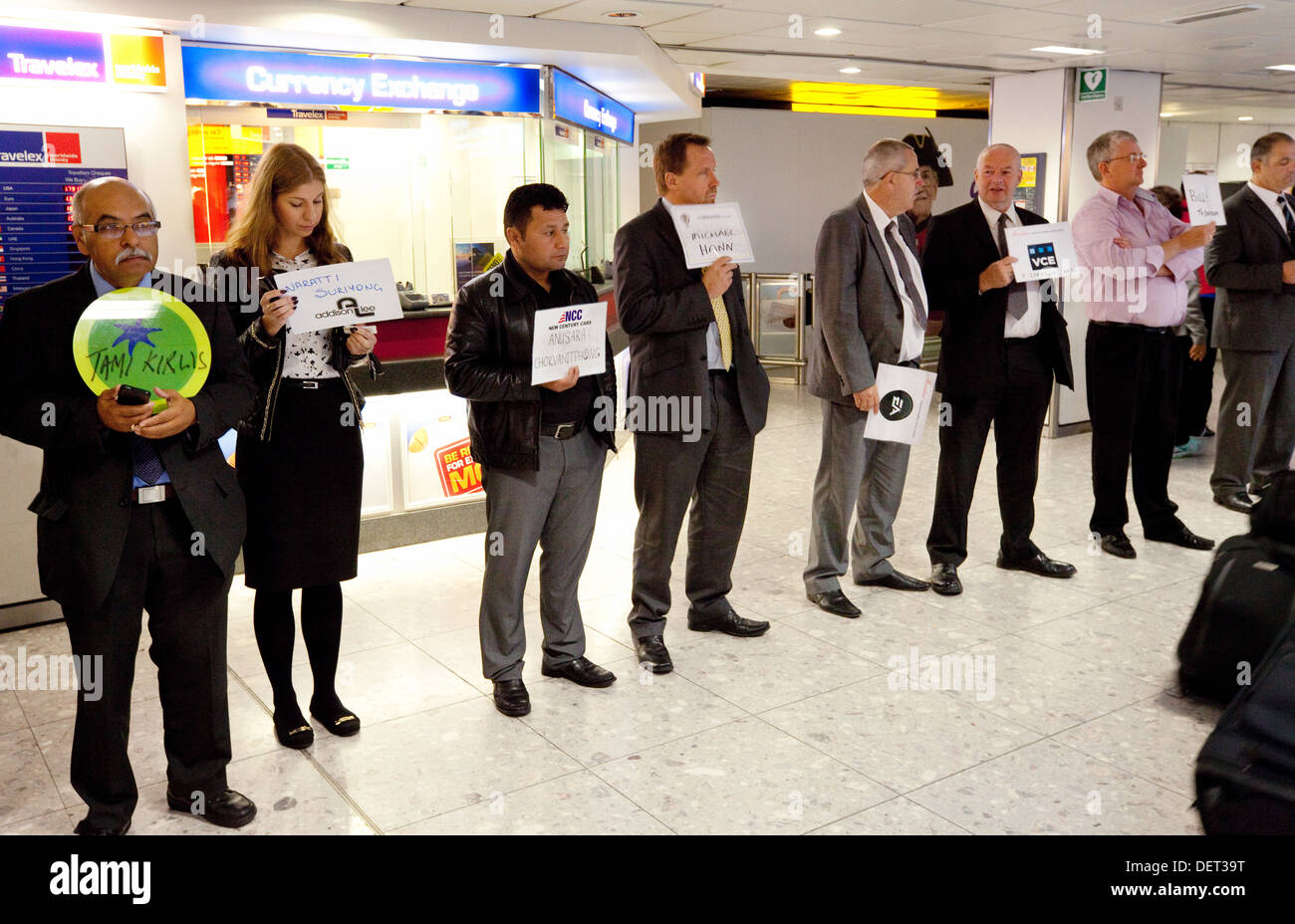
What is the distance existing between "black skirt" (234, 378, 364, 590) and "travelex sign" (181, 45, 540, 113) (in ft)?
8.34

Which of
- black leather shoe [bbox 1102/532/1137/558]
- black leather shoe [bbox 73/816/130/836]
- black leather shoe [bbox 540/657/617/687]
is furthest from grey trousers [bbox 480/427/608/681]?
black leather shoe [bbox 1102/532/1137/558]

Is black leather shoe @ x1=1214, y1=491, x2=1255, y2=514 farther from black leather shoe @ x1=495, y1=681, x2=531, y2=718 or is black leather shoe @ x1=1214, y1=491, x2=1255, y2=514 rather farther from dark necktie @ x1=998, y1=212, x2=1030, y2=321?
black leather shoe @ x1=495, y1=681, x2=531, y2=718

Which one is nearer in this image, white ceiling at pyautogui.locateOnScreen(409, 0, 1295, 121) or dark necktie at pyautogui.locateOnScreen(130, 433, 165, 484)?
dark necktie at pyautogui.locateOnScreen(130, 433, 165, 484)

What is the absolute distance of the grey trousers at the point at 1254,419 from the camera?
586cm

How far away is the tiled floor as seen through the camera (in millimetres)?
2904

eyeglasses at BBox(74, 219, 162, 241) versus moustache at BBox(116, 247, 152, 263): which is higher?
eyeglasses at BBox(74, 219, 162, 241)

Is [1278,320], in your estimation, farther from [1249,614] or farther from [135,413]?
[135,413]

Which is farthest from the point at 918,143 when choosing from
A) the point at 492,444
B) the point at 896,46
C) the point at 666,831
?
the point at 666,831

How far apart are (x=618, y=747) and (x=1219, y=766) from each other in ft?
5.64

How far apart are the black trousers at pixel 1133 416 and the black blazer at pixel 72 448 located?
159 inches

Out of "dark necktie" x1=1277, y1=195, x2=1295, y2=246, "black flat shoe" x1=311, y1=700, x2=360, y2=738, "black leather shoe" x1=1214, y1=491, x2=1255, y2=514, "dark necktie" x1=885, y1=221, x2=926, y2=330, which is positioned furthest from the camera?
"black leather shoe" x1=1214, y1=491, x2=1255, y2=514

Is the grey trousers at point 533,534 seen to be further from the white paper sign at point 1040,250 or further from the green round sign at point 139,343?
the white paper sign at point 1040,250

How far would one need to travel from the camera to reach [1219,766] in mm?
2055

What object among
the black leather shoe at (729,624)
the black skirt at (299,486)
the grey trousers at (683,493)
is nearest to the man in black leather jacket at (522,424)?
the grey trousers at (683,493)
